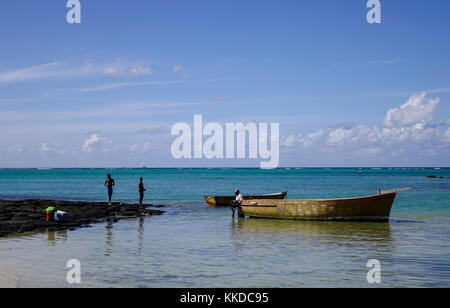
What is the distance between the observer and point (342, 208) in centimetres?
2438

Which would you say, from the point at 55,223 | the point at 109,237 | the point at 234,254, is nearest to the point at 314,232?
the point at 234,254

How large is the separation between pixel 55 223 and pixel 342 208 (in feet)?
47.8

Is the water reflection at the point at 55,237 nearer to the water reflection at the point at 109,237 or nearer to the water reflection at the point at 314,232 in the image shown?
the water reflection at the point at 109,237

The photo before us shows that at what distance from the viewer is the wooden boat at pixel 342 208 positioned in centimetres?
2417

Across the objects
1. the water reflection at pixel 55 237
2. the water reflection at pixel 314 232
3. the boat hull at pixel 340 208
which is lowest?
the water reflection at pixel 314 232

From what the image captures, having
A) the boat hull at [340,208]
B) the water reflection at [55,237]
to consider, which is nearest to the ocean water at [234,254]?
the water reflection at [55,237]

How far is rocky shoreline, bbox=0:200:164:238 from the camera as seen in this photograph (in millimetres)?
20281

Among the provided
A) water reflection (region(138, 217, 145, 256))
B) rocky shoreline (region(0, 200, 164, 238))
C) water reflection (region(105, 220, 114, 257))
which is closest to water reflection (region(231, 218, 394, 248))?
water reflection (region(138, 217, 145, 256))

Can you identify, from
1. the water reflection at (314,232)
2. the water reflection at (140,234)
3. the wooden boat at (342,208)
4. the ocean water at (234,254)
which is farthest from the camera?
the wooden boat at (342,208)

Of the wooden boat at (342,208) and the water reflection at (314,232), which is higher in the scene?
the wooden boat at (342,208)

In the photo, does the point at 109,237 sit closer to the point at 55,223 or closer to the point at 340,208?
the point at 55,223

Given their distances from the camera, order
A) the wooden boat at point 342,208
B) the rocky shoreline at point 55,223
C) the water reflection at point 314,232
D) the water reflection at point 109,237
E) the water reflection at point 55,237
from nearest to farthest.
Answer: the water reflection at point 109,237, the water reflection at point 55,237, the water reflection at point 314,232, the rocky shoreline at point 55,223, the wooden boat at point 342,208

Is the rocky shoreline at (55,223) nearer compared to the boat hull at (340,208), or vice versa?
the rocky shoreline at (55,223)
